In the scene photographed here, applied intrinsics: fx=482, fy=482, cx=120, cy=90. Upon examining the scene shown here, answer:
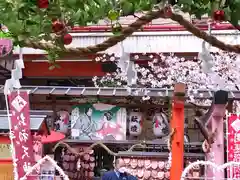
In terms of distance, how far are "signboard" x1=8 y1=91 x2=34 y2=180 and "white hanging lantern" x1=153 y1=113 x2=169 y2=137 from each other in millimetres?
5052

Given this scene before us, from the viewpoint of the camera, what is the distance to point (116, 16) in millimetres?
2537

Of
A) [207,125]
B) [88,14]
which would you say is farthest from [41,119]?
[88,14]

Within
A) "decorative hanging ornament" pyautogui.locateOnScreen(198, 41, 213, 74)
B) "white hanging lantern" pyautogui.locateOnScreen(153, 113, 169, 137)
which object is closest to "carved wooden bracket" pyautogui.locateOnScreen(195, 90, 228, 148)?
"white hanging lantern" pyautogui.locateOnScreen(153, 113, 169, 137)

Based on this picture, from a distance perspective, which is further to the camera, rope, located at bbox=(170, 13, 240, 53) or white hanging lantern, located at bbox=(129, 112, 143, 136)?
white hanging lantern, located at bbox=(129, 112, 143, 136)

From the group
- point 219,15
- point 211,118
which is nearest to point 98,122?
point 211,118

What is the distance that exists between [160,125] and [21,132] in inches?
207

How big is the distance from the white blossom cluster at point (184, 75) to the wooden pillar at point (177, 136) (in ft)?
12.9

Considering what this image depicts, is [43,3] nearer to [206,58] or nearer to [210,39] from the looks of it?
[210,39]

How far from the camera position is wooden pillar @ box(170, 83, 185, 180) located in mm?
8547

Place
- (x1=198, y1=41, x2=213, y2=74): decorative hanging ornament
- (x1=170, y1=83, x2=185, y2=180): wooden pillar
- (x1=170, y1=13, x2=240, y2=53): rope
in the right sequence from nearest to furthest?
(x1=170, y1=13, x2=240, y2=53): rope < (x1=198, y1=41, x2=213, y2=74): decorative hanging ornament < (x1=170, y1=83, x2=185, y2=180): wooden pillar

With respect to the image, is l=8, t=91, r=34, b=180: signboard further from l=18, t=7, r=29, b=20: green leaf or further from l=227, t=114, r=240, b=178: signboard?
l=18, t=7, r=29, b=20: green leaf

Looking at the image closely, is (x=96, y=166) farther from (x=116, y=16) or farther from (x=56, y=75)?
(x=116, y=16)

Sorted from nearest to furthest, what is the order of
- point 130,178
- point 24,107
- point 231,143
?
point 130,178, point 24,107, point 231,143

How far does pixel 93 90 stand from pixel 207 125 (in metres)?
4.20
